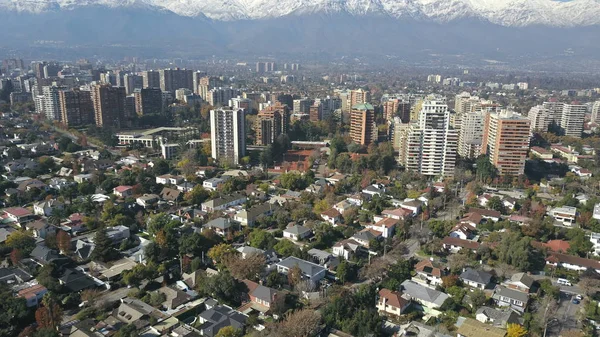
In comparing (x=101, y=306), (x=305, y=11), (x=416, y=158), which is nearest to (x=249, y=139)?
(x=416, y=158)

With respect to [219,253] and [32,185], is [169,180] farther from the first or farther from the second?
[219,253]

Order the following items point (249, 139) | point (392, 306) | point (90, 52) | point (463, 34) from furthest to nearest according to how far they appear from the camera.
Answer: point (463, 34) → point (90, 52) → point (249, 139) → point (392, 306)

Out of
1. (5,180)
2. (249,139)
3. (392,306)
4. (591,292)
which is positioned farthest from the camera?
(249,139)

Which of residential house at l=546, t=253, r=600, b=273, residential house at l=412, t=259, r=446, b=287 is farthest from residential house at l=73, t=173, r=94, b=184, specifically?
residential house at l=546, t=253, r=600, b=273

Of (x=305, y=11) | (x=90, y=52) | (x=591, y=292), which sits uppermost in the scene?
(x=305, y=11)

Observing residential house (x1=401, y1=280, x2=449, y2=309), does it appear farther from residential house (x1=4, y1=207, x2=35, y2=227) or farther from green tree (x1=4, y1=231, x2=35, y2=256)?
residential house (x1=4, y1=207, x2=35, y2=227)

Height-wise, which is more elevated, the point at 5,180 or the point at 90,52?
the point at 90,52

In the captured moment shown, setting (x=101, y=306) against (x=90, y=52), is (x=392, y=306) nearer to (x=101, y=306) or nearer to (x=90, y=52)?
(x=101, y=306)

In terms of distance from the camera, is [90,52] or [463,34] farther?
[463,34]
